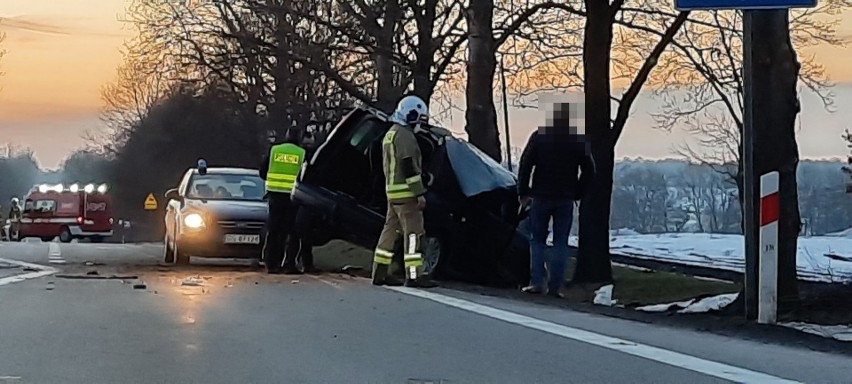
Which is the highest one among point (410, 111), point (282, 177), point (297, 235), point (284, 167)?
point (410, 111)

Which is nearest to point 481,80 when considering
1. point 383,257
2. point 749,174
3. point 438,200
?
point 438,200

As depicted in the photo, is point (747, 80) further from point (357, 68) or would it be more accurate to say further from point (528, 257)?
point (357, 68)

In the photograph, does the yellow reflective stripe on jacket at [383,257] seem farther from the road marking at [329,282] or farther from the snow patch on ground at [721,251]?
the snow patch on ground at [721,251]

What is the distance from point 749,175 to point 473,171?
16.3 feet

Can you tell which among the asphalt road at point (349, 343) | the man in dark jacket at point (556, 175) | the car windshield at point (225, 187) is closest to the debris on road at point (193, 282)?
the asphalt road at point (349, 343)

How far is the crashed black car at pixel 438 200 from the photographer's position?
14594 millimetres

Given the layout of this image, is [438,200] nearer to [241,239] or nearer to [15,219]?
[241,239]

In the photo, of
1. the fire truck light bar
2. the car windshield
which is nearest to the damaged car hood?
the car windshield

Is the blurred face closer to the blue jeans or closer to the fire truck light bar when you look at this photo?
the blue jeans

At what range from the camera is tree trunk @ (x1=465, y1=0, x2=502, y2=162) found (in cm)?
2384

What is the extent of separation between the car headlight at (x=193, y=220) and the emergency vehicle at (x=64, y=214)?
2634 centimetres

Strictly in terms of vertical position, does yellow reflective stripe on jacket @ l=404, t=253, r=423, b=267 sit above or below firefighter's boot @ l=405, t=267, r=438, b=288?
above

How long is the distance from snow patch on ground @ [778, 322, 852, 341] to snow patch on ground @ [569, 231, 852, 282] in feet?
25.2

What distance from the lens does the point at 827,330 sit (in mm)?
9508
